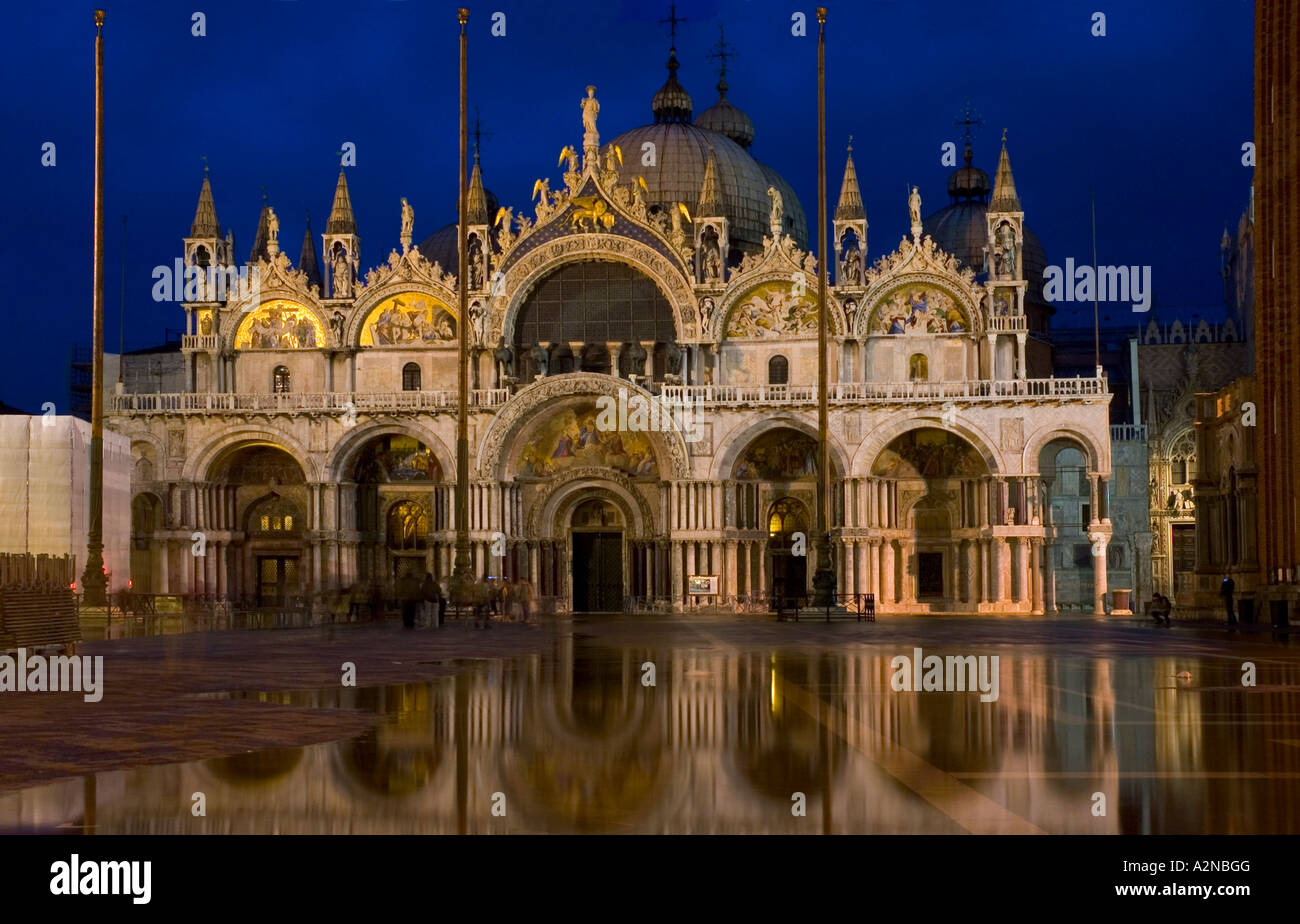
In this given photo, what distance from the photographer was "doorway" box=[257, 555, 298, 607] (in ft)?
210

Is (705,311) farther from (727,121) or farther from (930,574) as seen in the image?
(727,121)

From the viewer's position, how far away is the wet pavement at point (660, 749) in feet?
29.5

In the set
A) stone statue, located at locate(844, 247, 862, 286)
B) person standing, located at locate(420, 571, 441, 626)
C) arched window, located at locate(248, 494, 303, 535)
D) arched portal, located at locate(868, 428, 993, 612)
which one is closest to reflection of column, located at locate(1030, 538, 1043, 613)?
arched portal, located at locate(868, 428, 993, 612)

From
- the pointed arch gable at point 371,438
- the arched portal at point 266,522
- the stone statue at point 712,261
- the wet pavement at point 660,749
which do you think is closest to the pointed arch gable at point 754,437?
the stone statue at point 712,261

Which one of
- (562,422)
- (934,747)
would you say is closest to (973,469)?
(562,422)

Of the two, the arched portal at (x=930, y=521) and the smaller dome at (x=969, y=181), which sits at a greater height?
the smaller dome at (x=969, y=181)

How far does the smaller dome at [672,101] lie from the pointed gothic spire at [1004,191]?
18.4 m

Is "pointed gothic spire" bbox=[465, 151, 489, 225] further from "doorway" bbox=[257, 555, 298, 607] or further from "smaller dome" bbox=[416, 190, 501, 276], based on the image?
"doorway" bbox=[257, 555, 298, 607]

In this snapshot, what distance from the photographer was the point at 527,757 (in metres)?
11.6

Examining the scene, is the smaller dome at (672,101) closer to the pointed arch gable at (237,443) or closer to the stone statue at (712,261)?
the stone statue at (712,261)

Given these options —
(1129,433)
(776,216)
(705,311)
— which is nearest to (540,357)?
(705,311)

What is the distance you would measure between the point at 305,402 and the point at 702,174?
67.3 ft
